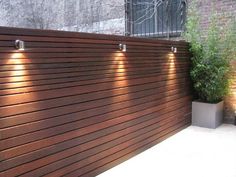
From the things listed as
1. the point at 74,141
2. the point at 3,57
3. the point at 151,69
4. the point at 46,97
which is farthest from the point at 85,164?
the point at 151,69

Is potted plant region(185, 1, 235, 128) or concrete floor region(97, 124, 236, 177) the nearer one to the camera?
concrete floor region(97, 124, 236, 177)

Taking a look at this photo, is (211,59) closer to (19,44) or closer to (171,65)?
(171,65)

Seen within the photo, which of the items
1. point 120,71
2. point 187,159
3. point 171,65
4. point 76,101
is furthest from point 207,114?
point 76,101

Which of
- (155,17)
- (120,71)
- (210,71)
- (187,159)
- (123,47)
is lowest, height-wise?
(187,159)

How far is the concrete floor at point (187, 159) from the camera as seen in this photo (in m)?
3.22

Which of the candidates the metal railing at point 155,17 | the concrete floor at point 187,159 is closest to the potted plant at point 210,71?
the concrete floor at point 187,159

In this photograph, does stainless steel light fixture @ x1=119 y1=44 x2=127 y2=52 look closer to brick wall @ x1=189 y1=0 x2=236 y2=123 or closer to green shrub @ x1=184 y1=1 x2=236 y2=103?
green shrub @ x1=184 y1=1 x2=236 y2=103

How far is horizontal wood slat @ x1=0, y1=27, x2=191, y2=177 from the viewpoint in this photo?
92.2 inches

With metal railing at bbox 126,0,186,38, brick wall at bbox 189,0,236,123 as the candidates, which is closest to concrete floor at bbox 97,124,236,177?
brick wall at bbox 189,0,236,123

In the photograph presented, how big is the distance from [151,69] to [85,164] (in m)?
1.83

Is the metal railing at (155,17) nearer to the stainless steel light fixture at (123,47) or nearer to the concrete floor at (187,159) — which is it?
the concrete floor at (187,159)

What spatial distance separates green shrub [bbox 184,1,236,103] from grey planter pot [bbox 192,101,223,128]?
16cm

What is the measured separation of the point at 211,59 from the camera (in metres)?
5.12

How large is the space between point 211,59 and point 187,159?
2.27 meters
